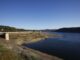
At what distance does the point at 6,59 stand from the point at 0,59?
721 mm

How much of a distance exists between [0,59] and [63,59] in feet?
48.6

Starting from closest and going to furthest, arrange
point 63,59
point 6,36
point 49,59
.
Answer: point 49,59
point 63,59
point 6,36

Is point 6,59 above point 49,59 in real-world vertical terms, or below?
above

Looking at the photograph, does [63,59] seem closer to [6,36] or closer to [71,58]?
[71,58]

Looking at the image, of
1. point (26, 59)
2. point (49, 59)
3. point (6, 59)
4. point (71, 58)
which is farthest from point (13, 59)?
point (71, 58)

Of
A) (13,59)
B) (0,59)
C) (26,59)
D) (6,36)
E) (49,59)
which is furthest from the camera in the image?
(6,36)

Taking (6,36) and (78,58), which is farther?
(6,36)

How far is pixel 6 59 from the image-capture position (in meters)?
16.9

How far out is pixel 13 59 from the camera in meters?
17.5

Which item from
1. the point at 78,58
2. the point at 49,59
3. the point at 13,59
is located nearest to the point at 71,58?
the point at 78,58

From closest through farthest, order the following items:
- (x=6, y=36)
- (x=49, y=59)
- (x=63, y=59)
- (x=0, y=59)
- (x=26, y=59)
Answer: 1. (x=0, y=59)
2. (x=26, y=59)
3. (x=49, y=59)
4. (x=63, y=59)
5. (x=6, y=36)

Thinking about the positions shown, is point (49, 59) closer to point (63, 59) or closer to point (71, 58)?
point (63, 59)

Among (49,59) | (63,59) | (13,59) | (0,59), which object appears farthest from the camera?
(63,59)

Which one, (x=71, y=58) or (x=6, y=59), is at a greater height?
(x=6, y=59)
